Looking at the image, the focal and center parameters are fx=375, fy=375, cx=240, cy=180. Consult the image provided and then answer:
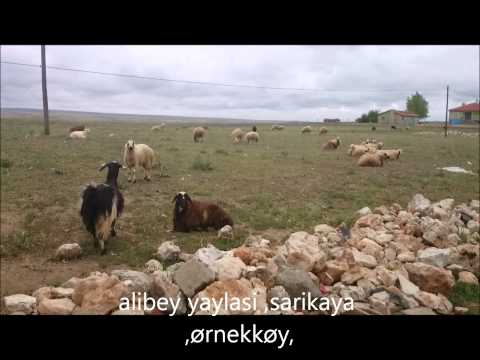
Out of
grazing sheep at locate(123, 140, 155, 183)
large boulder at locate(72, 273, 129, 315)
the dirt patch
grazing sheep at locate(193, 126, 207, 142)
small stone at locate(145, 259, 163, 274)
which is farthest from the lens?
grazing sheep at locate(193, 126, 207, 142)

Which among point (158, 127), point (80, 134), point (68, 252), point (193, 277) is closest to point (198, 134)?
point (80, 134)

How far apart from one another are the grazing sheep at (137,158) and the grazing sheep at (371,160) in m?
10.5

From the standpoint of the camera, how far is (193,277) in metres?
4.70

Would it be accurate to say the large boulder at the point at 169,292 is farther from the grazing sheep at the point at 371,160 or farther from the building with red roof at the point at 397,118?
the grazing sheep at the point at 371,160

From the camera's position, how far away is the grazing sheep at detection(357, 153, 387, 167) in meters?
16.4

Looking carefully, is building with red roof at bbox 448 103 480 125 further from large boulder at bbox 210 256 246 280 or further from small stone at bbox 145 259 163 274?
small stone at bbox 145 259 163 274

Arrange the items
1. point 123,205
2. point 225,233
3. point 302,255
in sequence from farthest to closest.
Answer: point 225,233
point 123,205
point 302,255

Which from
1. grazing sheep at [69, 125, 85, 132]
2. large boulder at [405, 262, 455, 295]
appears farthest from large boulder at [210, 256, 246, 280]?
grazing sheep at [69, 125, 85, 132]

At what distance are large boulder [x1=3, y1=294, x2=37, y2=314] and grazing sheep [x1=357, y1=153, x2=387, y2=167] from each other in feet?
46.7

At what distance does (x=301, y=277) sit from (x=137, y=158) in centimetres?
512

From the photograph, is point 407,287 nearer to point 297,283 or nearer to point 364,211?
point 297,283
